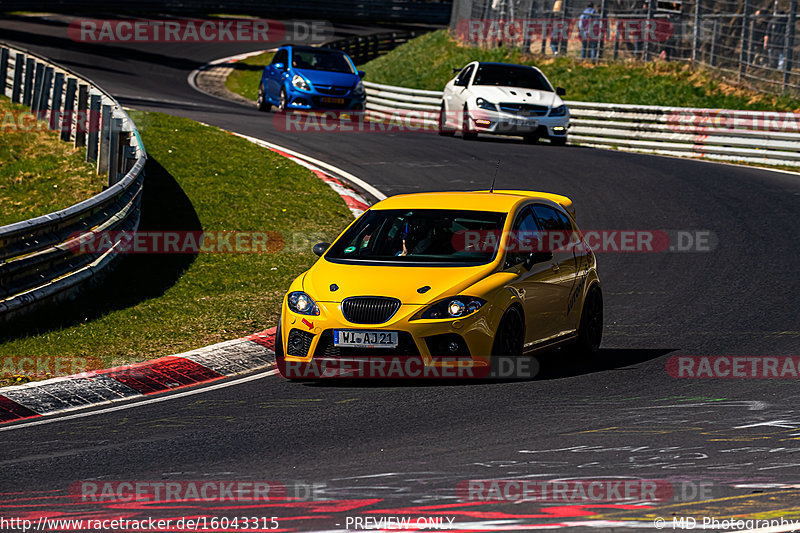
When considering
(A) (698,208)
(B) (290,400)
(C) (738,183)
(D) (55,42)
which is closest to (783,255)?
(A) (698,208)

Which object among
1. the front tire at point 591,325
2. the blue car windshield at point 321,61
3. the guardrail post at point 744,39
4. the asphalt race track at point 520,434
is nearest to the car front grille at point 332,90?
the blue car windshield at point 321,61

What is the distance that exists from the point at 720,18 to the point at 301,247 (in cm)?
1925

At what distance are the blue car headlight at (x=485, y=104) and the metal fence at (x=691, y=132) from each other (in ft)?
10.4

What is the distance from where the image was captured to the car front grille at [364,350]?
916 cm

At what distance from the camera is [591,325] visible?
35.8ft

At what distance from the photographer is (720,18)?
31000 millimetres

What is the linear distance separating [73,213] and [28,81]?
13.5 metres

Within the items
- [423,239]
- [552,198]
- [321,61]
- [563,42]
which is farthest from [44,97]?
[563,42]

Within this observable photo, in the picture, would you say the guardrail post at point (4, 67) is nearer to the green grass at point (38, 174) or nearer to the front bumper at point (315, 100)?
the green grass at point (38, 174)

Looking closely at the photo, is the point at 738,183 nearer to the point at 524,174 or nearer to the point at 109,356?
the point at 524,174

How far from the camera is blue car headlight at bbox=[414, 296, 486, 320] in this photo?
9.21 m

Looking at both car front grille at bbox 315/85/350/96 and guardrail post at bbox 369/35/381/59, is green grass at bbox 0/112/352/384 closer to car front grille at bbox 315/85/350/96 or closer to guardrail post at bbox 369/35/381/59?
car front grille at bbox 315/85/350/96

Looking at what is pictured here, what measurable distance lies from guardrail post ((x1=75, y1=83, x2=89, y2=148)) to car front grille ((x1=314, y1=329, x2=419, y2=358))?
1176 cm

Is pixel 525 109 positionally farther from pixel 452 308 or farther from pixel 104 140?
pixel 452 308
